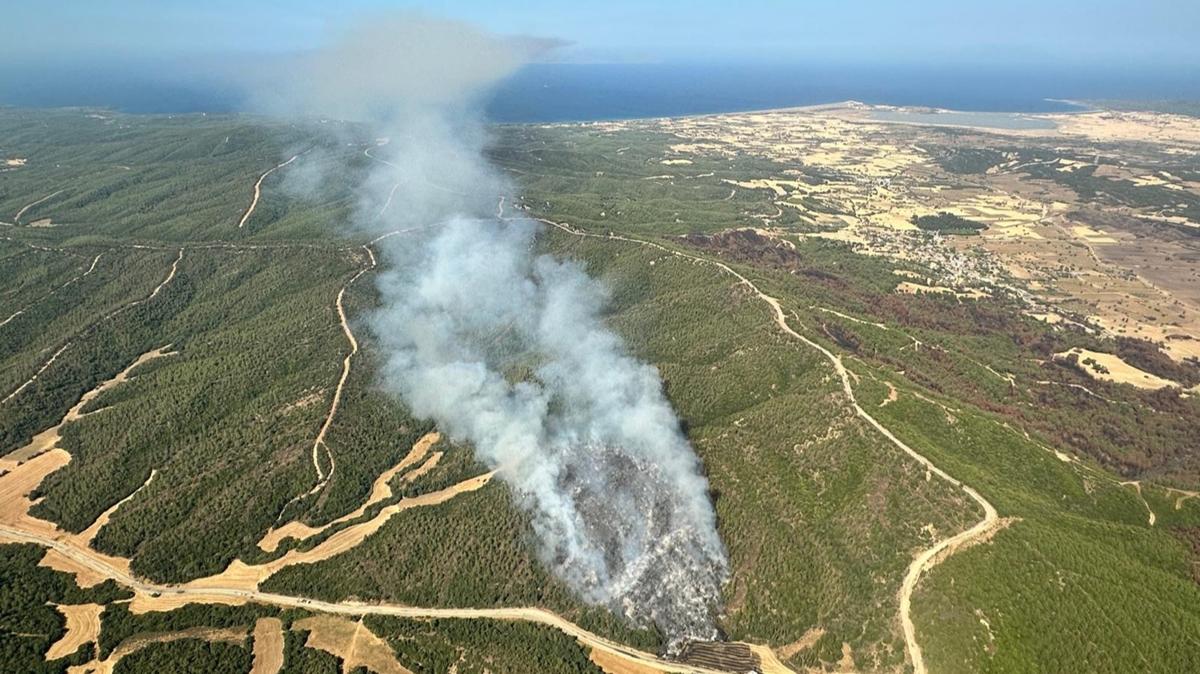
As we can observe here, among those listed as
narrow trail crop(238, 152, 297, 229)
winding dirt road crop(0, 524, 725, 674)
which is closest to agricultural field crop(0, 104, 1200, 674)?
winding dirt road crop(0, 524, 725, 674)

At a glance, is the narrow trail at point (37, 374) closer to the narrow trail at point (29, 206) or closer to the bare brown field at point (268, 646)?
the bare brown field at point (268, 646)

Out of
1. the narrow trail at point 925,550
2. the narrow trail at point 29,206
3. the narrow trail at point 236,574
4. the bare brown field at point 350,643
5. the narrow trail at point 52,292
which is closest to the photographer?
the narrow trail at point 925,550

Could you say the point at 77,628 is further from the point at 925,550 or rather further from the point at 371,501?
the point at 925,550

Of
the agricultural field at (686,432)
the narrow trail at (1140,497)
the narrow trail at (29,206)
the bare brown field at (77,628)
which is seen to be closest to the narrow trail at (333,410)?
the agricultural field at (686,432)

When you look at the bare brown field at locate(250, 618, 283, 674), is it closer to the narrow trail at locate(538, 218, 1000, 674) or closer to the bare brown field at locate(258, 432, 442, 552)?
the bare brown field at locate(258, 432, 442, 552)

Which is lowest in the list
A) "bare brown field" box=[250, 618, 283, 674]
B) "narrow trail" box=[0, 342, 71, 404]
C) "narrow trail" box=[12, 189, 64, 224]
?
"bare brown field" box=[250, 618, 283, 674]

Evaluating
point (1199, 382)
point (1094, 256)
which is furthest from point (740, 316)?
point (1094, 256)

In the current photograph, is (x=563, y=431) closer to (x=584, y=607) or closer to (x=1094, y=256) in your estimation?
(x=584, y=607)

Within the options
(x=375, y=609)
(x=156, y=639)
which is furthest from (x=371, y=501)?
(x=156, y=639)

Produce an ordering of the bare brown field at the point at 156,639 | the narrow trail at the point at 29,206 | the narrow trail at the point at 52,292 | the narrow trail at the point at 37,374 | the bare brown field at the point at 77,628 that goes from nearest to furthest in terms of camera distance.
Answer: the bare brown field at the point at 156,639
the bare brown field at the point at 77,628
the narrow trail at the point at 37,374
the narrow trail at the point at 52,292
the narrow trail at the point at 29,206
